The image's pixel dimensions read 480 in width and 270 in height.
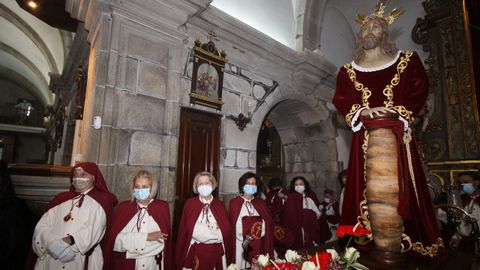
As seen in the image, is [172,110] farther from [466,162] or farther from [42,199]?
[466,162]

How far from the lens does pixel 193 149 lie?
416 cm

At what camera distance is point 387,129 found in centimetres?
185

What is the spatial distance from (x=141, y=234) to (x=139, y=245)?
3.9 inches

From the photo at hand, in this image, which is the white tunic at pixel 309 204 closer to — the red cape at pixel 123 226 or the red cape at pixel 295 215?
the red cape at pixel 295 215

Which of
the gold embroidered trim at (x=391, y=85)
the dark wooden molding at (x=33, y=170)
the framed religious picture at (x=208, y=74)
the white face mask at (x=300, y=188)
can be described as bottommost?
the white face mask at (x=300, y=188)

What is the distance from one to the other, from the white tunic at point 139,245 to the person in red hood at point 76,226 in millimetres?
226

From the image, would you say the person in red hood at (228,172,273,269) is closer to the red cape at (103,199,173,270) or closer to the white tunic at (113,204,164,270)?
the red cape at (103,199,173,270)

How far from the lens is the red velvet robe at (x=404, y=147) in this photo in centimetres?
226

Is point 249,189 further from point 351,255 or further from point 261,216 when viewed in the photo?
point 351,255

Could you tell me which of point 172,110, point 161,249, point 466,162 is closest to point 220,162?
point 172,110

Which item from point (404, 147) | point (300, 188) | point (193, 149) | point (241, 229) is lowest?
point (241, 229)

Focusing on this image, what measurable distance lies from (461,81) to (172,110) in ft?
20.5

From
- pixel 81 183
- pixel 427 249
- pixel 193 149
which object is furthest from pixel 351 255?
pixel 193 149

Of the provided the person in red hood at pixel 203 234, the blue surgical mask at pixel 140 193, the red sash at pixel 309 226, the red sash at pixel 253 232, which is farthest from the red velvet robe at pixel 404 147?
the red sash at pixel 309 226
